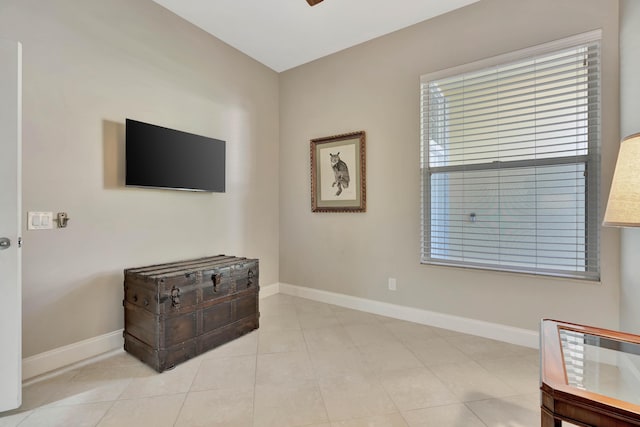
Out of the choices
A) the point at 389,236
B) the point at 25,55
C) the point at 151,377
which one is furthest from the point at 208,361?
the point at 25,55

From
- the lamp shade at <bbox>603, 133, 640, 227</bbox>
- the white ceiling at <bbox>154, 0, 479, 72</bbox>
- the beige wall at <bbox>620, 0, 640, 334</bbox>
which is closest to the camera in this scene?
the lamp shade at <bbox>603, 133, 640, 227</bbox>

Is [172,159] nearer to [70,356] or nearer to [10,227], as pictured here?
[10,227]

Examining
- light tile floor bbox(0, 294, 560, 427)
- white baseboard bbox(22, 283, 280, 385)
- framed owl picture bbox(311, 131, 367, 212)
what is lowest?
light tile floor bbox(0, 294, 560, 427)

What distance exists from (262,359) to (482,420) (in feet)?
4.60

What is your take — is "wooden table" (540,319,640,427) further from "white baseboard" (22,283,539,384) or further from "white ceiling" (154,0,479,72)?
"white ceiling" (154,0,479,72)

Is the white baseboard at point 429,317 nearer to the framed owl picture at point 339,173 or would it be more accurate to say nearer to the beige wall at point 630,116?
the beige wall at point 630,116

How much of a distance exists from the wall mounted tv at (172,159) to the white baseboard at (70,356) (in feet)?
3.95

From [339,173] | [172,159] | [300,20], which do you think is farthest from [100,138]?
[339,173]

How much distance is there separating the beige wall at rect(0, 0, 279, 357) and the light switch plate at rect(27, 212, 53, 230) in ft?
0.11


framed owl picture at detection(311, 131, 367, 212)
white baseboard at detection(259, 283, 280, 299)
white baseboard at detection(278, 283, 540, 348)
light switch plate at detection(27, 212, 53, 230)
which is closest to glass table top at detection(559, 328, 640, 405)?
white baseboard at detection(278, 283, 540, 348)

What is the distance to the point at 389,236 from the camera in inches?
118

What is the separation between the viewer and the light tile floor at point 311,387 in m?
1.53

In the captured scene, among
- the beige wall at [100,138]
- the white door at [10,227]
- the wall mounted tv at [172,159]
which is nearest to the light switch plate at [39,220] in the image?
the beige wall at [100,138]

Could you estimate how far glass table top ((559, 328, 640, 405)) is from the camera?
2.90 feet
